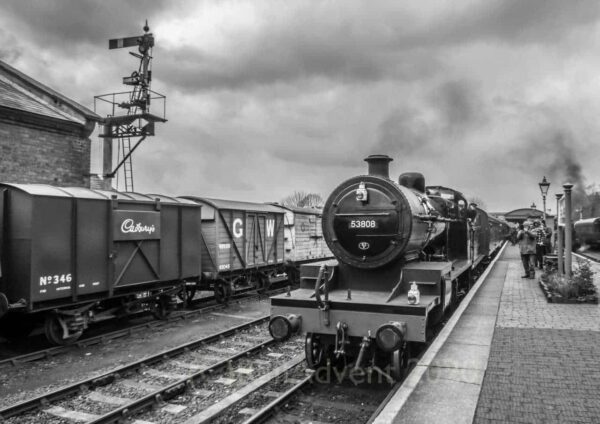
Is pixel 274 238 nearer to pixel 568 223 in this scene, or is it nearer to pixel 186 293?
pixel 186 293

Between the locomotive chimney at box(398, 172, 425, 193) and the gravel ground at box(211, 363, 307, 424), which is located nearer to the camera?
the gravel ground at box(211, 363, 307, 424)

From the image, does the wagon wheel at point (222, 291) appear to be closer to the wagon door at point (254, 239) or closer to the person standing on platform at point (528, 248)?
the wagon door at point (254, 239)

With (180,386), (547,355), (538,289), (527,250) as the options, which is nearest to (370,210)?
(547,355)

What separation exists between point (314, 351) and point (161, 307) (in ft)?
17.6

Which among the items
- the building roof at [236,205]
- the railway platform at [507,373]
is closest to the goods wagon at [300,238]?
the building roof at [236,205]

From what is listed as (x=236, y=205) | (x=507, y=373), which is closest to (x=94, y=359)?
(x=507, y=373)

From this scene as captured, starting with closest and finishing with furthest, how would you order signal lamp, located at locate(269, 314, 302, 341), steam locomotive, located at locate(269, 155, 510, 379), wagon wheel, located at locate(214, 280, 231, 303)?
1. steam locomotive, located at locate(269, 155, 510, 379)
2. signal lamp, located at locate(269, 314, 302, 341)
3. wagon wheel, located at locate(214, 280, 231, 303)

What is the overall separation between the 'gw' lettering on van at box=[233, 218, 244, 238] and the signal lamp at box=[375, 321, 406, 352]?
8044 millimetres

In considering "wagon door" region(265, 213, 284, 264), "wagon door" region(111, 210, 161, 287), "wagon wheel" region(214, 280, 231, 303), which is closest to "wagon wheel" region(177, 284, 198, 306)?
"wagon wheel" region(214, 280, 231, 303)

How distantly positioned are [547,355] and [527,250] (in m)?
9.02

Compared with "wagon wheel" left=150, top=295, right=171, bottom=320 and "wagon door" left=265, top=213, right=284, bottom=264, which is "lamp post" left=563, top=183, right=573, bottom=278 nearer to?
"wagon door" left=265, top=213, right=284, bottom=264

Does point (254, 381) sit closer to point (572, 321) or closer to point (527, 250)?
point (572, 321)

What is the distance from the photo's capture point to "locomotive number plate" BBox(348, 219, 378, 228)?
6.16 metres

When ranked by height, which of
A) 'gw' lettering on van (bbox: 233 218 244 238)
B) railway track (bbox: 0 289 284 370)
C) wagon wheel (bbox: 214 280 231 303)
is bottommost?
railway track (bbox: 0 289 284 370)
